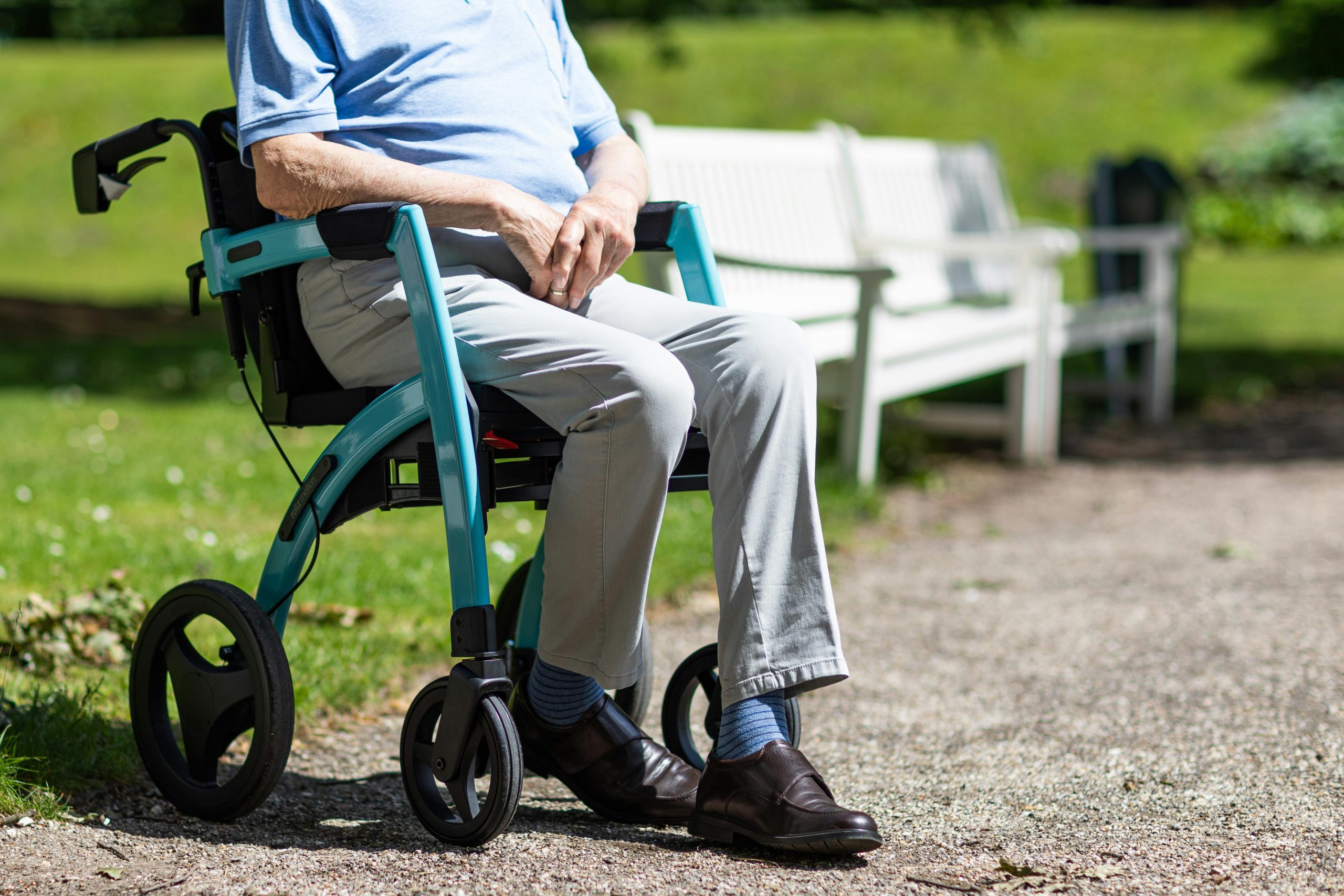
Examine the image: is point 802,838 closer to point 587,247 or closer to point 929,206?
point 587,247

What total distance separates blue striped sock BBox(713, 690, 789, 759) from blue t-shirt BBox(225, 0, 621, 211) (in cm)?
90

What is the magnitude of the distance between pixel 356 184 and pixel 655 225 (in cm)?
61

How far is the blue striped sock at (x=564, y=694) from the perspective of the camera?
2.26 m

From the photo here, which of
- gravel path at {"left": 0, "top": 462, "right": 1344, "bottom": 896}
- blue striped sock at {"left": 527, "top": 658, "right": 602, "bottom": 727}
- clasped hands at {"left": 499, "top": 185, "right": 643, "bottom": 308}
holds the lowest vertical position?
gravel path at {"left": 0, "top": 462, "right": 1344, "bottom": 896}

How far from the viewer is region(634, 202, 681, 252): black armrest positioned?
2555mm

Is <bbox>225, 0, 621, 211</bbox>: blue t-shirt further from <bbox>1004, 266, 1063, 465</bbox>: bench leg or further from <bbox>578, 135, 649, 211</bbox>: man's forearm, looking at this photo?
<bbox>1004, 266, 1063, 465</bbox>: bench leg

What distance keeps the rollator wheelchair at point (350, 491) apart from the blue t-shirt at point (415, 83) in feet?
0.57

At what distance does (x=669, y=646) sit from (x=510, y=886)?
1518 millimetres

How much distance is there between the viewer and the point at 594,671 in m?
2.16

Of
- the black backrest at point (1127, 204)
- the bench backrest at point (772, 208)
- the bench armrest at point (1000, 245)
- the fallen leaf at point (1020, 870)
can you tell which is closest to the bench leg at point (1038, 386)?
the bench armrest at point (1000, 245)

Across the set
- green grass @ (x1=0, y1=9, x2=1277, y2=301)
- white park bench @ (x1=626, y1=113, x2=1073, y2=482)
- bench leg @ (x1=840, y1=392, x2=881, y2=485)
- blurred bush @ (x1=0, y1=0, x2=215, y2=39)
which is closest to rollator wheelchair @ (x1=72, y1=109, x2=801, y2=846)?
white park bench @ (x1=626, y1=113, x2=1073, y2=482)

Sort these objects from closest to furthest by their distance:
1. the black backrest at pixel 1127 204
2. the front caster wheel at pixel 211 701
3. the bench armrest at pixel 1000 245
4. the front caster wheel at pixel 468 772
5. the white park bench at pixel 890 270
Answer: the front caster wheel at pixel 468 772 → the front caster wheel at pixel 211 701 → the white park bench at pixel 890 270 → the bench armrest at pixel 1000 245 → the black backrest at pixel 1127 204

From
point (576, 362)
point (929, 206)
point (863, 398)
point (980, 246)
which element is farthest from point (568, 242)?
point (929, 206)

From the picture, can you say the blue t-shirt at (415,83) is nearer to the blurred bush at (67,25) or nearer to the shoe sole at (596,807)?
the shoe sole at (596,807)
